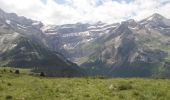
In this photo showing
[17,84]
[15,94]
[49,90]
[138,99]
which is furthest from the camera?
[17,84]

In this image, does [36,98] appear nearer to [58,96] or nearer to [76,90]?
[58,96]

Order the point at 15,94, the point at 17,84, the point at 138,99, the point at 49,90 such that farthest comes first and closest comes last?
the point at 17,84 < the point at 49,90 < the point at 15,94 < the point at 138,99

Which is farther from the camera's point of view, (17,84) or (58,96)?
(17,84)

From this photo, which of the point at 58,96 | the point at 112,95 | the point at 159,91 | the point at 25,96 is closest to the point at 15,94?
the point at 25,96

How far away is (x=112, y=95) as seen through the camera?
98.9 ft

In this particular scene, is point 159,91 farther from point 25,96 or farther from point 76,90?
point 25,96

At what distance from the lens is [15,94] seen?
30016 millimetres

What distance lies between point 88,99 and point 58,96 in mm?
2927

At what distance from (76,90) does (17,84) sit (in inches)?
291

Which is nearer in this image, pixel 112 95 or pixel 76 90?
pixel 112 95

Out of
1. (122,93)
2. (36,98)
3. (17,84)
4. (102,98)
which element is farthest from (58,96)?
(17,84)

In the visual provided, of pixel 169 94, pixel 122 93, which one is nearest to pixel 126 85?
pixel 122 93

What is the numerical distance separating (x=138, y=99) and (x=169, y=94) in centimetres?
303

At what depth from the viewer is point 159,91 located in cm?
3066
